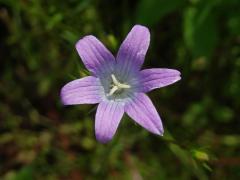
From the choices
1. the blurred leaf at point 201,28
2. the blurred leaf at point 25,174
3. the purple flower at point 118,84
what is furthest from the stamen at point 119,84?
the blurred leaf at point 25,174

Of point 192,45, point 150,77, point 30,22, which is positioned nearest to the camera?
point 150,77

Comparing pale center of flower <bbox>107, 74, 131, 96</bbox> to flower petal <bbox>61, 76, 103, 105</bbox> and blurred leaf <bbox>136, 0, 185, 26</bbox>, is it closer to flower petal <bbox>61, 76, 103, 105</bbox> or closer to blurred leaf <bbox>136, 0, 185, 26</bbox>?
flower petal <bbox>61, 76, 103, 105</bbox>

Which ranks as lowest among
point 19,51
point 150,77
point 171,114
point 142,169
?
point 142,169

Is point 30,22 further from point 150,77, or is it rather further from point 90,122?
point 150,77

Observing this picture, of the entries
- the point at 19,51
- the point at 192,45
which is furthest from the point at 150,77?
the point at 19,51

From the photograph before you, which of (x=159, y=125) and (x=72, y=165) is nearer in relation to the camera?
(x=159, y=125)
